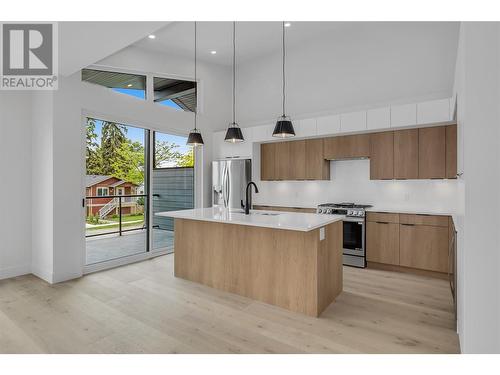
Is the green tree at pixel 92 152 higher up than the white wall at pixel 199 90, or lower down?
lower down

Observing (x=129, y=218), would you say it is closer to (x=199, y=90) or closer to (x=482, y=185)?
(x=199, y=90)

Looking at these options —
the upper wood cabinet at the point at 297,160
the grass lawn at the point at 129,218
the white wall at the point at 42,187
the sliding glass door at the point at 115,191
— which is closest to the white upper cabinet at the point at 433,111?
the upper wood cabinet at the point at 297,160

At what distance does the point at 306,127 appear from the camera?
5012mm

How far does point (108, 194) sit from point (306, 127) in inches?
133

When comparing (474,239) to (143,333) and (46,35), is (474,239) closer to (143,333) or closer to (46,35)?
(143,333)

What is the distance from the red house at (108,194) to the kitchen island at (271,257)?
4.75 feet

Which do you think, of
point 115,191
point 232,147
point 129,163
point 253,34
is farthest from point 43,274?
point 253,34

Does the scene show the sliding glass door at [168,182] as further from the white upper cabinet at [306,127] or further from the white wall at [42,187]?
the white upper cabinet at [306,127]

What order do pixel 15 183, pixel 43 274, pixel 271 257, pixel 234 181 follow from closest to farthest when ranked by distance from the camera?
1. pixel 271 257
2. pixel 43 274
3. pixel 15 183
4. pixel 234 181

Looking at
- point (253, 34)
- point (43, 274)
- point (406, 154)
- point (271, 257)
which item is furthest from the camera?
point (253, 34)

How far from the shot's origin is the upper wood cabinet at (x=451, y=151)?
3.96 metres

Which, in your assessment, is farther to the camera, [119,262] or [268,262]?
[119,262]

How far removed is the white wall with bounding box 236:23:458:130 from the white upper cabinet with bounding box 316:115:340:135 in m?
0.62

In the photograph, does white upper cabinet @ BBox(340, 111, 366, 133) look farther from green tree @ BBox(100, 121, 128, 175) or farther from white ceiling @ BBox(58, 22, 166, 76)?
green tree @ BBox(100, 121, 128, 175)
